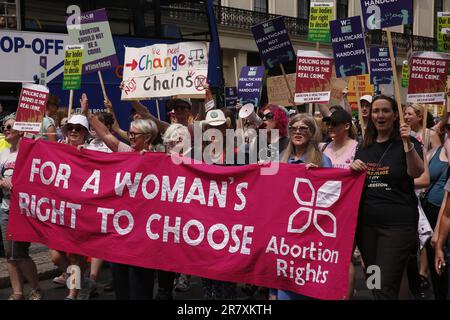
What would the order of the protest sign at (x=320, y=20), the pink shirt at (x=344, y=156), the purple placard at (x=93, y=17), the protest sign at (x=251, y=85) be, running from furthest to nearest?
1. the protest sign at (x=251, y=85)
2. the protest sign at (x=320, y=20)
3. the purple placard at (x=93, y=17)
4. the pink shirt at (x=344, y=156)

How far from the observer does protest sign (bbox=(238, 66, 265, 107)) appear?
39.6 feet

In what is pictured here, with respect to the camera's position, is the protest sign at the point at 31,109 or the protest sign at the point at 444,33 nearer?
the protest sign at the point at 31,109

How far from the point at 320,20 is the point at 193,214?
5.03 meters

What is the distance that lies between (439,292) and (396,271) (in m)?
1.47

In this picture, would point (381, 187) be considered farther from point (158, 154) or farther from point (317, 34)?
point (317, 34)

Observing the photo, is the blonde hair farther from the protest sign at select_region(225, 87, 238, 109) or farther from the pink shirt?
the protest sign at select_region(225, 87, 238, 109)

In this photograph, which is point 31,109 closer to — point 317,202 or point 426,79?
point 317,202

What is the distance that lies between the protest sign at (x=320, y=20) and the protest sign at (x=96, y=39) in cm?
291

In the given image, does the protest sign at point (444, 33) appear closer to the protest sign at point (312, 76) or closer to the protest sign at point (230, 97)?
the protest sign at point (312, 76)

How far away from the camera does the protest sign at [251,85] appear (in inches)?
475

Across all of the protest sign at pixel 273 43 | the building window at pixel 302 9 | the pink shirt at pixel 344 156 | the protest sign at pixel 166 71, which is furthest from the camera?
the building window at pixel 302 9

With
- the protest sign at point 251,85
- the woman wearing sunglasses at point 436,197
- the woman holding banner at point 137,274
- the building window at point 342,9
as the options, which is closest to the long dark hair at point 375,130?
the woman wearing sunglasses at point 436,197

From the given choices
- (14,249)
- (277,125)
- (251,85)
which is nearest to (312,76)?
(277,125)

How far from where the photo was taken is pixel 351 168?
4781 mm
